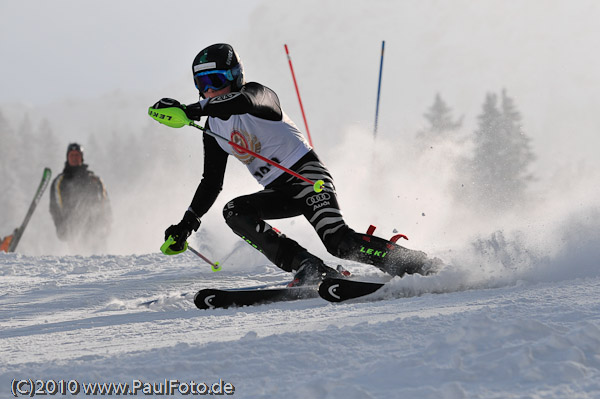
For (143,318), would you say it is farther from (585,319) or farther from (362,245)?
(585,319)

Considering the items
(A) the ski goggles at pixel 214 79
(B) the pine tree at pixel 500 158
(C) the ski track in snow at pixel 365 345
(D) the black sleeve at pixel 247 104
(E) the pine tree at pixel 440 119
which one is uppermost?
(E) the pine tree at pixel 440 119

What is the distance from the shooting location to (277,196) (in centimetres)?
426

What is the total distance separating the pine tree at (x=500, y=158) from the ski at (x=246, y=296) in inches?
823

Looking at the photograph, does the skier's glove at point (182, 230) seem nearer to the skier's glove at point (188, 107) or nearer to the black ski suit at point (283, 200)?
the black ski suit at point (283, 200)

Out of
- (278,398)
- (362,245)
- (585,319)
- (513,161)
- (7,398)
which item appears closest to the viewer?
(278,398)

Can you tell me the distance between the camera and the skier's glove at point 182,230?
4367 millimetres

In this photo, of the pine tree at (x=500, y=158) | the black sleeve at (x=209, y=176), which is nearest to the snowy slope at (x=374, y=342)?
the black sleeve at (x=209, y=176)

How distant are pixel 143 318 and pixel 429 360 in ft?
6.49

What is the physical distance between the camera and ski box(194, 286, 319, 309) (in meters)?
3.54

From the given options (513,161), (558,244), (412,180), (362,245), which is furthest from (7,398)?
(513,161)

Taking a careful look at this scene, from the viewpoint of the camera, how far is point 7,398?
1.75m

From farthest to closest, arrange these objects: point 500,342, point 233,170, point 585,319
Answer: point 233,170, point 585,319, point 500,342

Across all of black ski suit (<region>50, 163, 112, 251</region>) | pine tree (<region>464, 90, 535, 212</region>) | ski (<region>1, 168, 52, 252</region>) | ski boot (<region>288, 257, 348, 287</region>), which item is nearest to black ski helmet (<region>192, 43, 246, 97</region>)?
ski boot (<region>288, 257, 348, 287</region>)

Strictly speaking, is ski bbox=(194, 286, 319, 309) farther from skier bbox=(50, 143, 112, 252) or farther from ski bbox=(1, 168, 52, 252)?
ski bbox=(1, 168, 52, 252)
